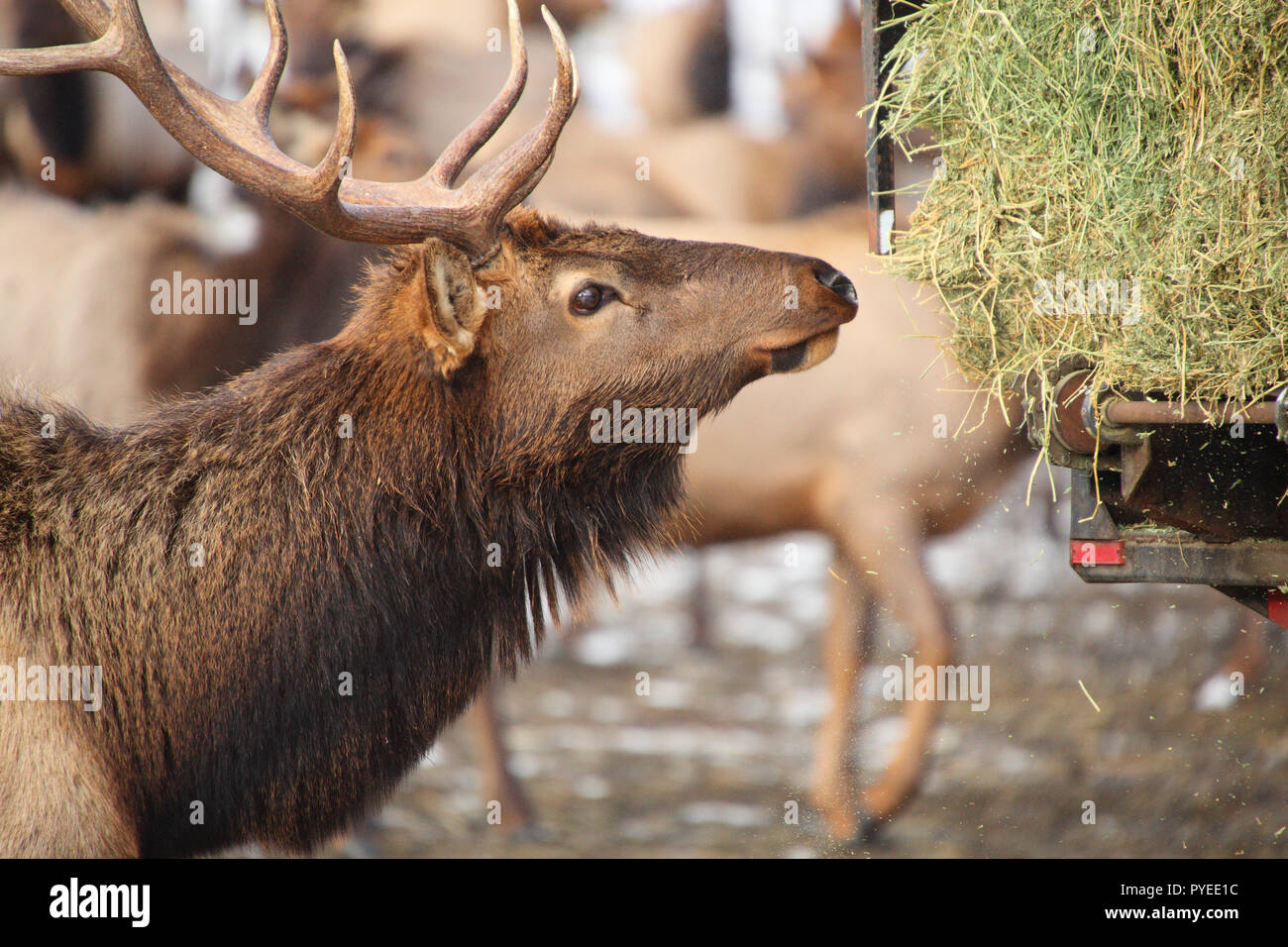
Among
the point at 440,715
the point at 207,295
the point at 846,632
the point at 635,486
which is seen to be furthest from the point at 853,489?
the point at 207,295

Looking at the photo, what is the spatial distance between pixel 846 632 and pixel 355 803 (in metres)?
2.72

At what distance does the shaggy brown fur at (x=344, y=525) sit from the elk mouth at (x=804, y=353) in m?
0.01

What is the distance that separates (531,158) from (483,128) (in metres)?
0.32

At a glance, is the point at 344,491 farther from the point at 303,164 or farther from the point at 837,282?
the point at 837,282

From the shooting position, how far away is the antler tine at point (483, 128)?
2.94 m

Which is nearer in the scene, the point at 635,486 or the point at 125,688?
the point at 125,688

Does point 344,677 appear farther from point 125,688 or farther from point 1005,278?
point 1005,278

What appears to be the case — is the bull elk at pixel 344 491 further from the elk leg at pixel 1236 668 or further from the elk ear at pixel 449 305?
the elk leg at pixel 1236 668

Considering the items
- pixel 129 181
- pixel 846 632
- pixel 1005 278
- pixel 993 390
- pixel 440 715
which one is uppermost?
pixel 129 181

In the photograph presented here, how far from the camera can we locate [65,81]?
5.11 metres

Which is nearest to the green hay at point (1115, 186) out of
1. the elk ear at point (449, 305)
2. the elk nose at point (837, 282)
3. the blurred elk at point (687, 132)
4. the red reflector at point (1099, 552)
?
the elk nose at point (837, 282)

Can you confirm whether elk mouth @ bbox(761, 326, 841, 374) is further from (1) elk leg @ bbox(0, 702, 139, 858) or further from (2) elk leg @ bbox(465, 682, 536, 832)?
(2) elk leg @ bbox(465, 682, 536, 832)

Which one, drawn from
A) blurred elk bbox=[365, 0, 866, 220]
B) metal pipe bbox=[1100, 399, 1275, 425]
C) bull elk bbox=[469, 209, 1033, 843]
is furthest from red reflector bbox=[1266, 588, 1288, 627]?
blurred elk bbox=[365, 0, 866, 220]

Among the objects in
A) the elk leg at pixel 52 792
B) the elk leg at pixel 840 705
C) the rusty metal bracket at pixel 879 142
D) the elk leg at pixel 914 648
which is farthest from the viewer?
the elk leg at pixel 840 705
